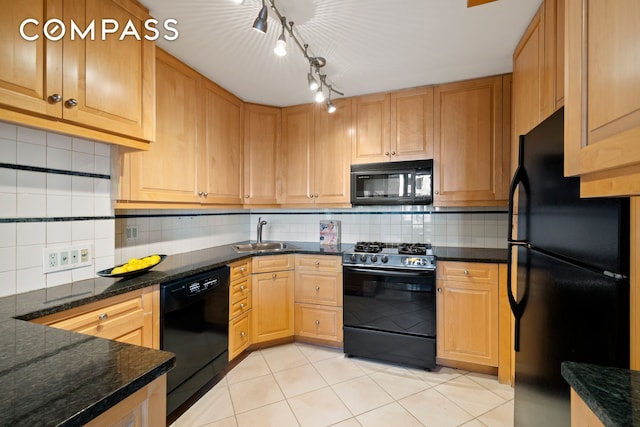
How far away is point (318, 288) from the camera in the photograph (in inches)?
103

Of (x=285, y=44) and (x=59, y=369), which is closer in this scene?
(x=59, y=369)

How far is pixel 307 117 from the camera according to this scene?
290 cm

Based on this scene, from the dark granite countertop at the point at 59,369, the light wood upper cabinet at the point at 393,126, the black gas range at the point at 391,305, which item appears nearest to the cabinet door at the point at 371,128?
the light wood upper cabinet at the point at 393,126

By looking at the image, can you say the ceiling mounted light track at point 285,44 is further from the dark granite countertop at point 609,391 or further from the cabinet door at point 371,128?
the dark granite countertop at point 609,391

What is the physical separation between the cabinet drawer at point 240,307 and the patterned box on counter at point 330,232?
0.94 meters

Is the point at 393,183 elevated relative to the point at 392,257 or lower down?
elevated

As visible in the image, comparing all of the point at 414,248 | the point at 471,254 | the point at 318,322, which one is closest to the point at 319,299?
the point at 318,322

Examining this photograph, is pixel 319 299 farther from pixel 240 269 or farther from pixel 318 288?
pixel 240 269

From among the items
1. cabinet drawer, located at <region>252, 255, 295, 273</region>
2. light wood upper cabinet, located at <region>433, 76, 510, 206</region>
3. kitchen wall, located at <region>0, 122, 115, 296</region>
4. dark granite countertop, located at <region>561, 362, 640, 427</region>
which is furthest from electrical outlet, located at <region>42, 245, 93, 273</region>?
light wood upper cabinet, located at <region>433, 76, 510, 206</region>

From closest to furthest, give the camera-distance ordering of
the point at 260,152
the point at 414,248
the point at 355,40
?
the point at 355,40, the point at 414,248, the point at 260,152

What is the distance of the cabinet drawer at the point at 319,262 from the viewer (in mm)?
2547

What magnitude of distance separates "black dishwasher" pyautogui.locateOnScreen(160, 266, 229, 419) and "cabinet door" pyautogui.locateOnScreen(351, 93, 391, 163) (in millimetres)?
1618

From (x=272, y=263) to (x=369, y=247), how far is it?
2.99 feet

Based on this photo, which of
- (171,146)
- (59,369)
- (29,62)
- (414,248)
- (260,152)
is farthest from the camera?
(260,152)
